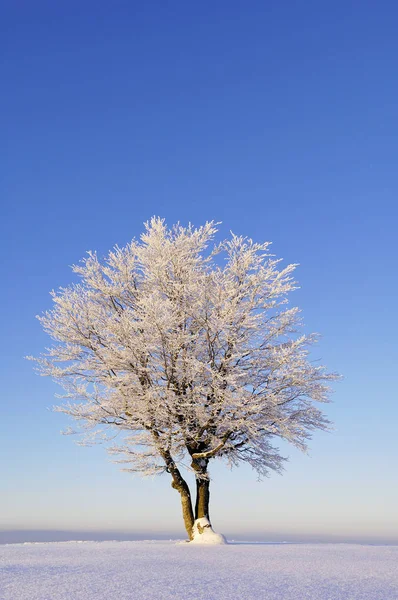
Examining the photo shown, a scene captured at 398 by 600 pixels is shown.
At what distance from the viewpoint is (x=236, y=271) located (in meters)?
18.2

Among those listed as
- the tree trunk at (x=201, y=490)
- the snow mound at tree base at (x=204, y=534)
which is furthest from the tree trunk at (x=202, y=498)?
the snow mound at tree base at (x=204, y=534)

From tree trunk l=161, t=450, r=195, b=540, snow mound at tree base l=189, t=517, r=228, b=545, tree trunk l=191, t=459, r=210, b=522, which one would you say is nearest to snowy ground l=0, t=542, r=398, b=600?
snow mound at tree base l=189, t=517, r=228, b=545

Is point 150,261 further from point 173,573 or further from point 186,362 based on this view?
point 173,573

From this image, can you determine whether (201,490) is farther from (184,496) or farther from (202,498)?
(184,496)

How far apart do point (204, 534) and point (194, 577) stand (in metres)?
8.82

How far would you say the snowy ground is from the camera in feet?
22.4

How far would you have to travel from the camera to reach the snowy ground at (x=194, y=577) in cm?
681

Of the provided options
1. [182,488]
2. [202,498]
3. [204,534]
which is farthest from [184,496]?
[204,534]

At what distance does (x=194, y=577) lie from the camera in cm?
799

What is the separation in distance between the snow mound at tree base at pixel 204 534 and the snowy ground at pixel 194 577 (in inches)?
198

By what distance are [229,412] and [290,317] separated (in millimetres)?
4048

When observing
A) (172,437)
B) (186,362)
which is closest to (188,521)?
(172,437)

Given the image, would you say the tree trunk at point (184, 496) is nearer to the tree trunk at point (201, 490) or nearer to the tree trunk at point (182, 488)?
the tree trunk at point (182, 488)

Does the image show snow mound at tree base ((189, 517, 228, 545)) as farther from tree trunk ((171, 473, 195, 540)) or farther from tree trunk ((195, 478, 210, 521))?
tree trunk ((171, 473, 195, 540))
